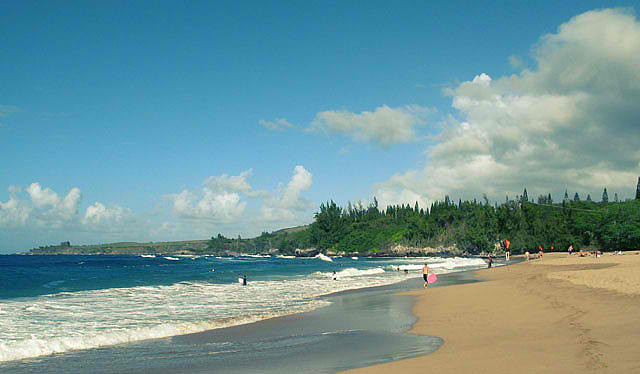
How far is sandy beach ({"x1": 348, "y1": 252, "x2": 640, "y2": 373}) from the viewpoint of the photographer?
30.1 ft

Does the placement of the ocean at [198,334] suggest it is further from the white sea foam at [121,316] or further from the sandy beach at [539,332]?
the sandy beach at [539,332]

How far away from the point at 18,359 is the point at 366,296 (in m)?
21.5

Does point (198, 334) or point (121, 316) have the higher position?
point (198, 334)

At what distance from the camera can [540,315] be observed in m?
16.0

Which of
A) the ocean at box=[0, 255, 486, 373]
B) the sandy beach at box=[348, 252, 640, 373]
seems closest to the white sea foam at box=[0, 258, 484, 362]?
the ocean at box=[0, 255, 486, 373]

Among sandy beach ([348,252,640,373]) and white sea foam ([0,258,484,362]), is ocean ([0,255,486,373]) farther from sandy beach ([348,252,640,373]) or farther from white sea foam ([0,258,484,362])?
sandy beach ([348,252,640,373])

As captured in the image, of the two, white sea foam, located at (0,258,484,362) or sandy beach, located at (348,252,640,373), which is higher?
sandy beach, located at (348,252,640,373)

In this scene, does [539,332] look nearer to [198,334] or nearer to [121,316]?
[198,334]

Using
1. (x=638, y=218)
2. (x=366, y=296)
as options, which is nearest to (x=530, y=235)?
(x=638, y=218)

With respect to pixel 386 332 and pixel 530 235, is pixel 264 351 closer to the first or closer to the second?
pixel 386 332

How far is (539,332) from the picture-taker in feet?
42.3

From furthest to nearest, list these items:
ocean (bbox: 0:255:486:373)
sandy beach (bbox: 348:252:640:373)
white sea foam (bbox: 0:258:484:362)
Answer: white sea foam (bbox: 0:258:484:362), ocean (bbox: 0:255:486:373), sandy beach (bbox: 348:252:640:373)

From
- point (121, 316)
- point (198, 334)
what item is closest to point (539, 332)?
point (198, 334)

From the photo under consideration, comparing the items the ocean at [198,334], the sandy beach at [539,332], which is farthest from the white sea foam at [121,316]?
the sandy beach at [539,332]
